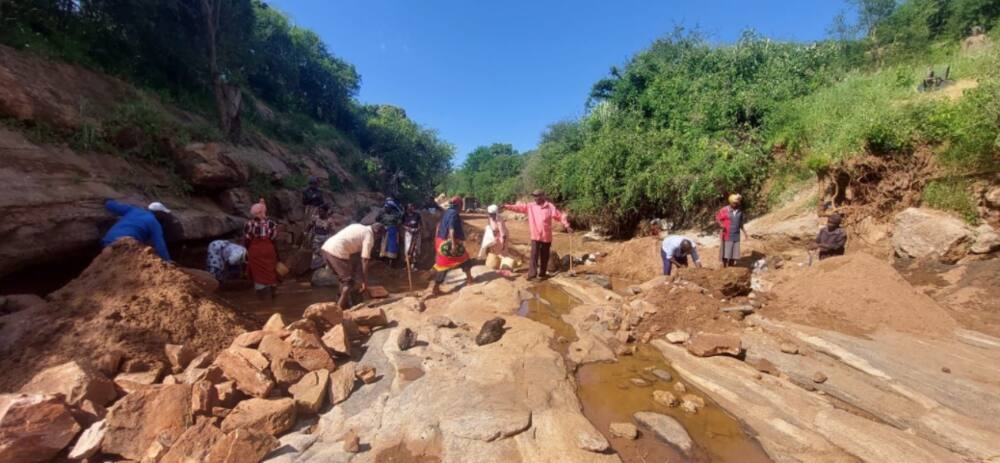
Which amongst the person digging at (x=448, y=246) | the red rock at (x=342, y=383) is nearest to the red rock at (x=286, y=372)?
the red rock at (x=342, y=383)

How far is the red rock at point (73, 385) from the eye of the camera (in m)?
2.55

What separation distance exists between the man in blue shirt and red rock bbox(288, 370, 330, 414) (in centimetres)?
568

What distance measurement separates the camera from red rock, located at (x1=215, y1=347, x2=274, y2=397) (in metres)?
2.86

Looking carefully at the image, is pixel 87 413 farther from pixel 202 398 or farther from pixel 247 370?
pixel 247 370

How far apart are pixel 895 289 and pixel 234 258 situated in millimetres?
9032

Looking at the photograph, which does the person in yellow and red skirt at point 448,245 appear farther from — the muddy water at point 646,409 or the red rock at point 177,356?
the red rock at point 177,356

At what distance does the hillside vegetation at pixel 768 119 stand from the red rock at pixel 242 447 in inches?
357

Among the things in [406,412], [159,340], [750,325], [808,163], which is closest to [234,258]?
[159,340]

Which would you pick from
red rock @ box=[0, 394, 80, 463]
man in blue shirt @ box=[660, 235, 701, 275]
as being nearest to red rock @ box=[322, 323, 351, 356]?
red rock @ box=[0, 394, 80, 463]

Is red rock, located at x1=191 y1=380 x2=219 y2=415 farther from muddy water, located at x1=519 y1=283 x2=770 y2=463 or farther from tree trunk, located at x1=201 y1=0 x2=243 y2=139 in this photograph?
tree trunk, located at x1=201 y1=0 x2=243 y2=139

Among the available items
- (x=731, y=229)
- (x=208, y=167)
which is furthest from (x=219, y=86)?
(x=731, y=229)

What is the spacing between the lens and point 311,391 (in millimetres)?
2975

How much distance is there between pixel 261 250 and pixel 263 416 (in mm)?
3993

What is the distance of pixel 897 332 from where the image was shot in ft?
13.9
